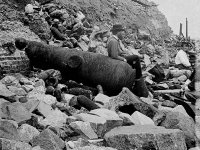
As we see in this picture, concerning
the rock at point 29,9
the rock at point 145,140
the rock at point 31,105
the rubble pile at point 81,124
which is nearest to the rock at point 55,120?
the rubble pile at point 81,124

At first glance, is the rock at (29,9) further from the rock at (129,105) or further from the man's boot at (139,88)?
the rock at (129,105)

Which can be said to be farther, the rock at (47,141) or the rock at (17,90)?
the rock at (17,90)

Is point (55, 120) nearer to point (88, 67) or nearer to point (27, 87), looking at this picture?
point (27, 87)

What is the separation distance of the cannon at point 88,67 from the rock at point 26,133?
304 centimetres

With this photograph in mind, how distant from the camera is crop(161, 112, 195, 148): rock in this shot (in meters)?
3.70

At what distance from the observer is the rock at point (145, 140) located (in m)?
3.11

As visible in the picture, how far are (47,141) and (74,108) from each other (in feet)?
5.95

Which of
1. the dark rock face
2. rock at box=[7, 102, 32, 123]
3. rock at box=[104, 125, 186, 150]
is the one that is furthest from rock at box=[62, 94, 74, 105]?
the dark rock face

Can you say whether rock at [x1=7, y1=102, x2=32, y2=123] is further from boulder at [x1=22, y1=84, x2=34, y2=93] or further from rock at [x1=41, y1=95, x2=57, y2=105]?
boulder at [x1=22, y1=84, x2=34, y2=93]

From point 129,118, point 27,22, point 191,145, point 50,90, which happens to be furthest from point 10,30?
point 191,145

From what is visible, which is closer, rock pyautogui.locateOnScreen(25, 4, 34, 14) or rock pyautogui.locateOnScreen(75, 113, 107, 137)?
rock pyautogui.locateOnScreen(75, 113, 107, 137)

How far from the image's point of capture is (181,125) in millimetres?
3918

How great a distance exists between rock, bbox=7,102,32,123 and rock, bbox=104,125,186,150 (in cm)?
95

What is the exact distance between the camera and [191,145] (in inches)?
145
